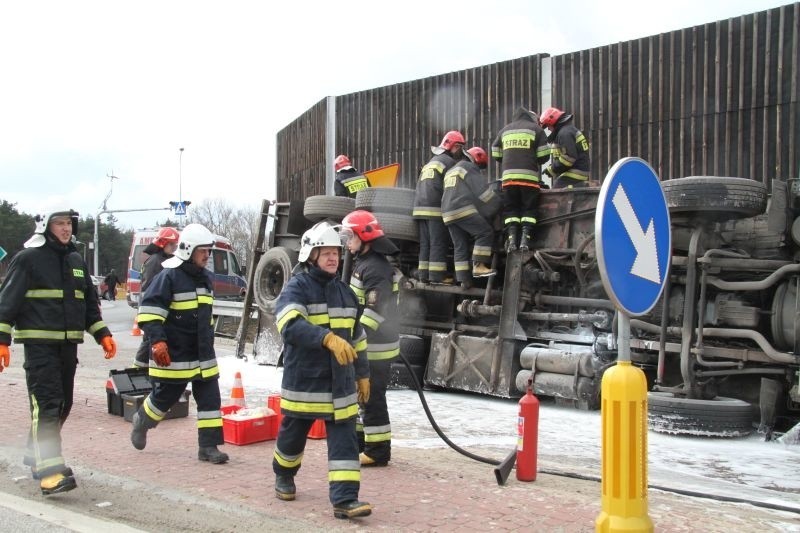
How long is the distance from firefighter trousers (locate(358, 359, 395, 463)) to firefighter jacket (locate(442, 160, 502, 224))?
3.09 meters

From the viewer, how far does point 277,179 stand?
22.7 m

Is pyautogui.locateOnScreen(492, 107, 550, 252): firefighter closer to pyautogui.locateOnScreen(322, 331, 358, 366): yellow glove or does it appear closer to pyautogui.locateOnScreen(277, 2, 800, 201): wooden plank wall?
pyautogui.locateOnScreen(322, 331, 358, 366): yellow glove

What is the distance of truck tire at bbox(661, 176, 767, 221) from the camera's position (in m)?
6.52

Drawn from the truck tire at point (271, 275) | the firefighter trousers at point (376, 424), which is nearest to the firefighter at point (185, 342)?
the firefighter trousers at point (376, 424)

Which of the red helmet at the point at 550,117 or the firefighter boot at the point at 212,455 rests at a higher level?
the red helmet at the point at 550,117

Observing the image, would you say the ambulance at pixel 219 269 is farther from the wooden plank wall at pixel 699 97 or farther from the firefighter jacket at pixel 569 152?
the firefighter jacket at pixel 569 152

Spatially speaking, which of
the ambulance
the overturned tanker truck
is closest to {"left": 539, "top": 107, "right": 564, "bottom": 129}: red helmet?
the overturned tanker truck

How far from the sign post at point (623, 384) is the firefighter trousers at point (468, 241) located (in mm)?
4923

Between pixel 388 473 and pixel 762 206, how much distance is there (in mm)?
4203

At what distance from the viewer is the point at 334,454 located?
165 inches

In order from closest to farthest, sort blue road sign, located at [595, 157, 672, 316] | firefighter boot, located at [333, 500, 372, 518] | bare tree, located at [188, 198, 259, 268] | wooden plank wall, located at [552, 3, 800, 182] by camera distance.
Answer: blue road sign, located at [595, 157, 672, 316] < firefighter boot, located at [333, 500, 372, 518] < wooden plank wall, located at [552, 3, 800, 182] < bare tree, located at [188, 198, 259, 268]

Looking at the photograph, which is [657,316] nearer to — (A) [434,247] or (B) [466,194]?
(B) [466,194]

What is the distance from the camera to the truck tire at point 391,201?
8.89m

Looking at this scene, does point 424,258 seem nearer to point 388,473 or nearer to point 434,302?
point 434,302
